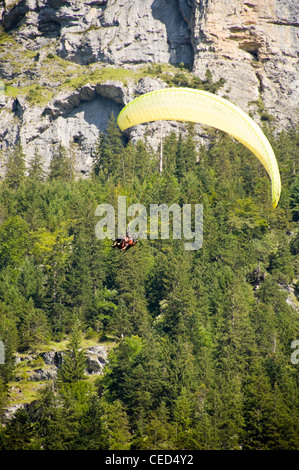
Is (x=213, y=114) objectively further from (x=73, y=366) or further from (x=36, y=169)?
(x=36, y=169)

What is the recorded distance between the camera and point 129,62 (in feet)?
334

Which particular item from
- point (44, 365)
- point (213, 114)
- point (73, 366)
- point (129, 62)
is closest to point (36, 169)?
point (129, 62)

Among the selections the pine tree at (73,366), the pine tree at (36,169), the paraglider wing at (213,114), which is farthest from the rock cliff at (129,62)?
the paraglider wing at (213,114)

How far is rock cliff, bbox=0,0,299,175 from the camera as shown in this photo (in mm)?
95438

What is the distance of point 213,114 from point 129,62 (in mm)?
75257

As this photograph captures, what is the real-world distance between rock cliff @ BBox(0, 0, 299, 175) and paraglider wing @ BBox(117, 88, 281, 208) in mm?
56160

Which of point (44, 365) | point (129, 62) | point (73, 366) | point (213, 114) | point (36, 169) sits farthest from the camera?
point (129, 62)

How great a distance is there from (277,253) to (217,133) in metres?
30.7

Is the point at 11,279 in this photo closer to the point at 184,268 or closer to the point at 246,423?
the point at 184,268

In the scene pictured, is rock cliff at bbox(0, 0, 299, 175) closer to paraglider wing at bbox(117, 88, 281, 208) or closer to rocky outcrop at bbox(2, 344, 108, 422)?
rocky outcrop at bbox(2, 344, 108, 422)

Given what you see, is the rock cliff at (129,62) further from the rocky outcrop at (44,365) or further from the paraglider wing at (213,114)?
the paraglider wing at (213,114)

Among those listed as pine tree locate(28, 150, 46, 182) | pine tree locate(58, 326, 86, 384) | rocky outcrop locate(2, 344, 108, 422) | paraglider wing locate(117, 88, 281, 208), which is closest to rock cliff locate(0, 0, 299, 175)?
pine tree locate(28, 150, 46, 182)
